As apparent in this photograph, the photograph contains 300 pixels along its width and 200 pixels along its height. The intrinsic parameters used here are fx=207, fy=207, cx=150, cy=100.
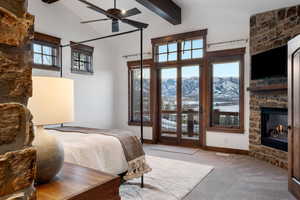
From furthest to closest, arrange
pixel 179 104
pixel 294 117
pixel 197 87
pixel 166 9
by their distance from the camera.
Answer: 1. pixel 179 104
2. pixel 197 87
3. pixel 166 9
4. pixel 294 117

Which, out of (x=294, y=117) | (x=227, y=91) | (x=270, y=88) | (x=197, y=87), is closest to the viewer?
(x=294, y=117)

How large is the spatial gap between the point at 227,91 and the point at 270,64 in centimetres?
117

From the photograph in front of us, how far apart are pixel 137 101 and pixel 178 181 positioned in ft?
11.6

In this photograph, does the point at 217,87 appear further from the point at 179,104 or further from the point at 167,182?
the point at 167,182

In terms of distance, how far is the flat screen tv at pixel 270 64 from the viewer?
3.72 m

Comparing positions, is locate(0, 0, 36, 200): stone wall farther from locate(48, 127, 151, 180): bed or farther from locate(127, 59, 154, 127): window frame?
locate(127, 59, 154, 127): window frame

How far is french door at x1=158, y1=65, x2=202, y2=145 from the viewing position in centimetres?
538

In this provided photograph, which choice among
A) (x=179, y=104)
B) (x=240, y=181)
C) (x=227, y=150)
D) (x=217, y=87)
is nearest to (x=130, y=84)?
(x=179, y=104)

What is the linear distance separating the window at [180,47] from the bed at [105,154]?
10.6 feet

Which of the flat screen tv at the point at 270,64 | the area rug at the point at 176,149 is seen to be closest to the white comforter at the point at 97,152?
the area rug at the point at 176,149

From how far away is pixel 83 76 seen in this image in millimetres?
5727

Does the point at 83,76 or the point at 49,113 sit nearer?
the point at 49,113

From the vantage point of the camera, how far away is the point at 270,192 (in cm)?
274

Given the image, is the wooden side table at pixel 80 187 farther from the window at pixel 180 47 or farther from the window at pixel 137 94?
the window at pixel 137 94
